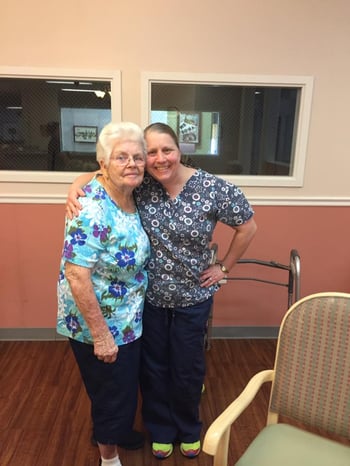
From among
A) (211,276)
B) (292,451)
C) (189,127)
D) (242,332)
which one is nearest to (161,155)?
(211,276)

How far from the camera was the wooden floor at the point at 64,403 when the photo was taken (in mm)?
1659

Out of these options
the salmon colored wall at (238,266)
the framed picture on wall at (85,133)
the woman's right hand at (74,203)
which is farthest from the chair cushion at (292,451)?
the framed picture on wall at (85,133)

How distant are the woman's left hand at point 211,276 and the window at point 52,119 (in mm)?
1246

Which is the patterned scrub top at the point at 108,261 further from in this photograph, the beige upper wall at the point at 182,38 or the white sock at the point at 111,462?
the beige upper wall at the point at 182,38

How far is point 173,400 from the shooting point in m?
1.65

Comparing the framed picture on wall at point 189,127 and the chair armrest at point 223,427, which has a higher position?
the framed picture on wall at point 189,127

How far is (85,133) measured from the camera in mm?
2385

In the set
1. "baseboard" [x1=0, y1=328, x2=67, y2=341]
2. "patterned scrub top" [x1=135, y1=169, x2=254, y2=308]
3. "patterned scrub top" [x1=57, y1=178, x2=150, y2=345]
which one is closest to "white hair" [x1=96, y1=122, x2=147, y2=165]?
"patterned scrub top" [x1=57, y1=178, x2=150, y2=345]

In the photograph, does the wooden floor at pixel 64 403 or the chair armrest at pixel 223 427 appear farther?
the wooden floor at pixel 64 403

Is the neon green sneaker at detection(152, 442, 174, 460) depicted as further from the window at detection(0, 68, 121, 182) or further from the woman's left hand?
the window at detection(0, 68, 121, 182)

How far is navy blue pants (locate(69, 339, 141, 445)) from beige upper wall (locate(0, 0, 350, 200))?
1505 mm

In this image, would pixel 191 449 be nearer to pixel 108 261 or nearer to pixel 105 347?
pixel 105 347

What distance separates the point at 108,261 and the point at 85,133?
141 centimetres

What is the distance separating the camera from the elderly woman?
119 centimetres
